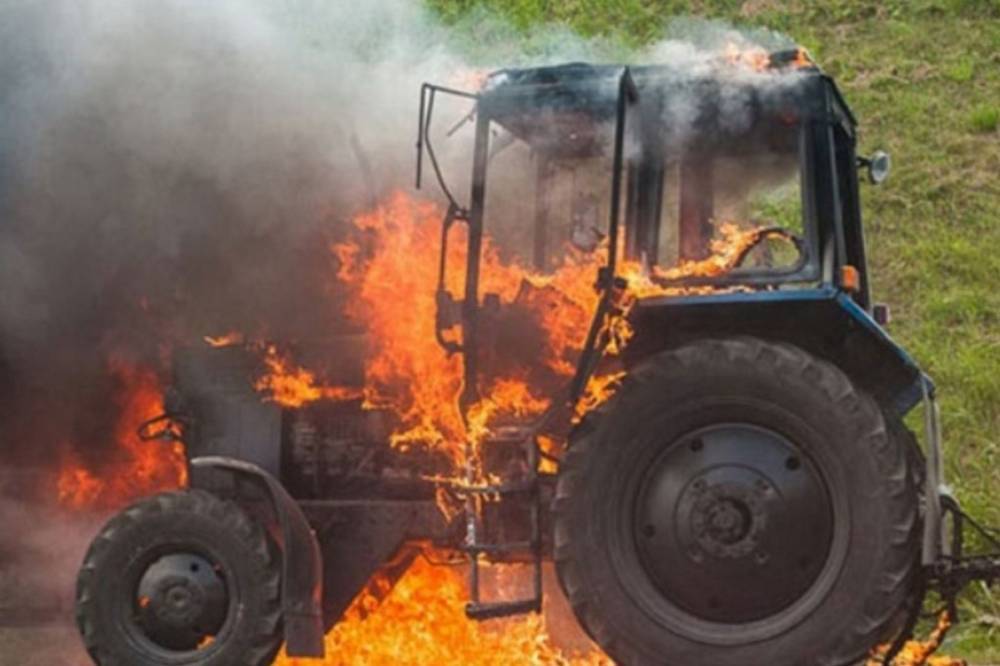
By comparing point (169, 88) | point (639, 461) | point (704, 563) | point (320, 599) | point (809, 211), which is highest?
point (169, 88)

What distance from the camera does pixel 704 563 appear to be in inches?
239

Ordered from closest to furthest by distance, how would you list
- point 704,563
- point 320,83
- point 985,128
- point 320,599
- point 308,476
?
1. point 704,563
2. point 320,599
3. point 308,476
4. point 320,83
5. point 985,128

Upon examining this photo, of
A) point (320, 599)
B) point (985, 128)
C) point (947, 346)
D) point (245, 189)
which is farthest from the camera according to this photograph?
point (985, 128)

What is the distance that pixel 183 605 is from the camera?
7121 mm

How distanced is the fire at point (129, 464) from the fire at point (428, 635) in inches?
50.9

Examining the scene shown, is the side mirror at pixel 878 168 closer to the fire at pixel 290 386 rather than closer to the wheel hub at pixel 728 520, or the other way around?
the wheel hub at pixel 728 520

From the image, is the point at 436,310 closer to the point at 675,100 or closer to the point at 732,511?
the point at 675,100

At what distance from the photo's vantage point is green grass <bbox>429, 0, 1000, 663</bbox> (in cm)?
1155

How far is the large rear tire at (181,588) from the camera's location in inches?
277

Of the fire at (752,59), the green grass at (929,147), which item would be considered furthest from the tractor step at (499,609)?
the green grass at (929,147)

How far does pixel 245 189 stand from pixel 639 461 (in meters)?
3.39

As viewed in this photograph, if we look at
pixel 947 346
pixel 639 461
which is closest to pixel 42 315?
pixel 639 461

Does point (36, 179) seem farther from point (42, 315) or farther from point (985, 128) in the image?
point (985, 128)

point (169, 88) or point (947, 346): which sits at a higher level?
point (169, 88)
